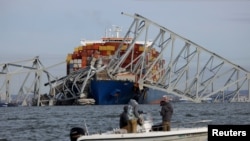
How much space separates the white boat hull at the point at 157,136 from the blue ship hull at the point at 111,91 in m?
93.9

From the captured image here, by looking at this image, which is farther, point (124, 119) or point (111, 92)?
point (111, 92)

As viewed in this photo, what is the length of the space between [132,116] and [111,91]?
97.4m

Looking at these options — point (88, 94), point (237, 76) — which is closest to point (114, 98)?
point (88, 94)

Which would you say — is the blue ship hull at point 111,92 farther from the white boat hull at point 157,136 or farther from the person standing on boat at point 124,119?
the person standing on boat at point 124,119

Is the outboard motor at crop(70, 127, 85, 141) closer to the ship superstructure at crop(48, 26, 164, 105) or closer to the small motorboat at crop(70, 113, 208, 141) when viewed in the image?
the small motorboat at crop(70, 113, 208, 141)

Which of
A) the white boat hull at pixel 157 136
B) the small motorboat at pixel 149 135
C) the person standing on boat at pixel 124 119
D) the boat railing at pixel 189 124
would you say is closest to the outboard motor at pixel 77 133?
the small motorboat at pixel 149 135

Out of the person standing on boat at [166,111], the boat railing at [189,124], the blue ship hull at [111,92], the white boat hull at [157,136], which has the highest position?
the blue ship hull at [111,92]

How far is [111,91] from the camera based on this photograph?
121812 mm

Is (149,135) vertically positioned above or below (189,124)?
below

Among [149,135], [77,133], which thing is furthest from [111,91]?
[149,135]

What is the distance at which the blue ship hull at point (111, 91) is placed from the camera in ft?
395
